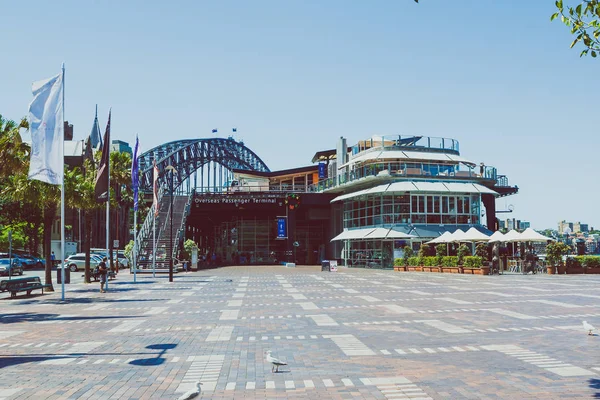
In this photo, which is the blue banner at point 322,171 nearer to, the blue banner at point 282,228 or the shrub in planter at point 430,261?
the blue banner at point 282,228

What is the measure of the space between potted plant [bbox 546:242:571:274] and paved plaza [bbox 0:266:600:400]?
19051 millimetres

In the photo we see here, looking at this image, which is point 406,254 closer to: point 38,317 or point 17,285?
point 17,285

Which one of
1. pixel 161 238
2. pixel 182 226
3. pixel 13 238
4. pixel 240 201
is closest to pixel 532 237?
pixel 161 238

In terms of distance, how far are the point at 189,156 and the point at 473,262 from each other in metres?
99.9

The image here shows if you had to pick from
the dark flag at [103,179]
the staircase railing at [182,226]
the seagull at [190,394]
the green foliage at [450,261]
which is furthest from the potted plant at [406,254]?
the seagull at [190,394]

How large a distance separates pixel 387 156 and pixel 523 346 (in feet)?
153

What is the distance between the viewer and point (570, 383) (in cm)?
888

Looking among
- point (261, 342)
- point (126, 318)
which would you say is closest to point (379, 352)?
point (261, 342)

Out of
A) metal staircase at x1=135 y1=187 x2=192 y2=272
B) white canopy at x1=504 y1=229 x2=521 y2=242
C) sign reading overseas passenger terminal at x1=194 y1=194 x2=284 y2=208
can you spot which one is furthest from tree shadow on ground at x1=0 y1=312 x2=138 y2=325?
sign reading overseas passenger terminal at x1=194 y1=194 x2=284 y2=208

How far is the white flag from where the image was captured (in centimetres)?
2220

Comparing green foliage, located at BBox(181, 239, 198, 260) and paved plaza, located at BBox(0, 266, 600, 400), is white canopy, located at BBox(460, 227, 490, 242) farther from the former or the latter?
green foliage, located at BBox(181, 239, 198, 260)

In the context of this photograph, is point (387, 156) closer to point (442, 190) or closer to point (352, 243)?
point (442, 190)

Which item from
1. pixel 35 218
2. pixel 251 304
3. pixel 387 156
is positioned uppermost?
pixel 387 156

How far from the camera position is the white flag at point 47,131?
22203 mm
